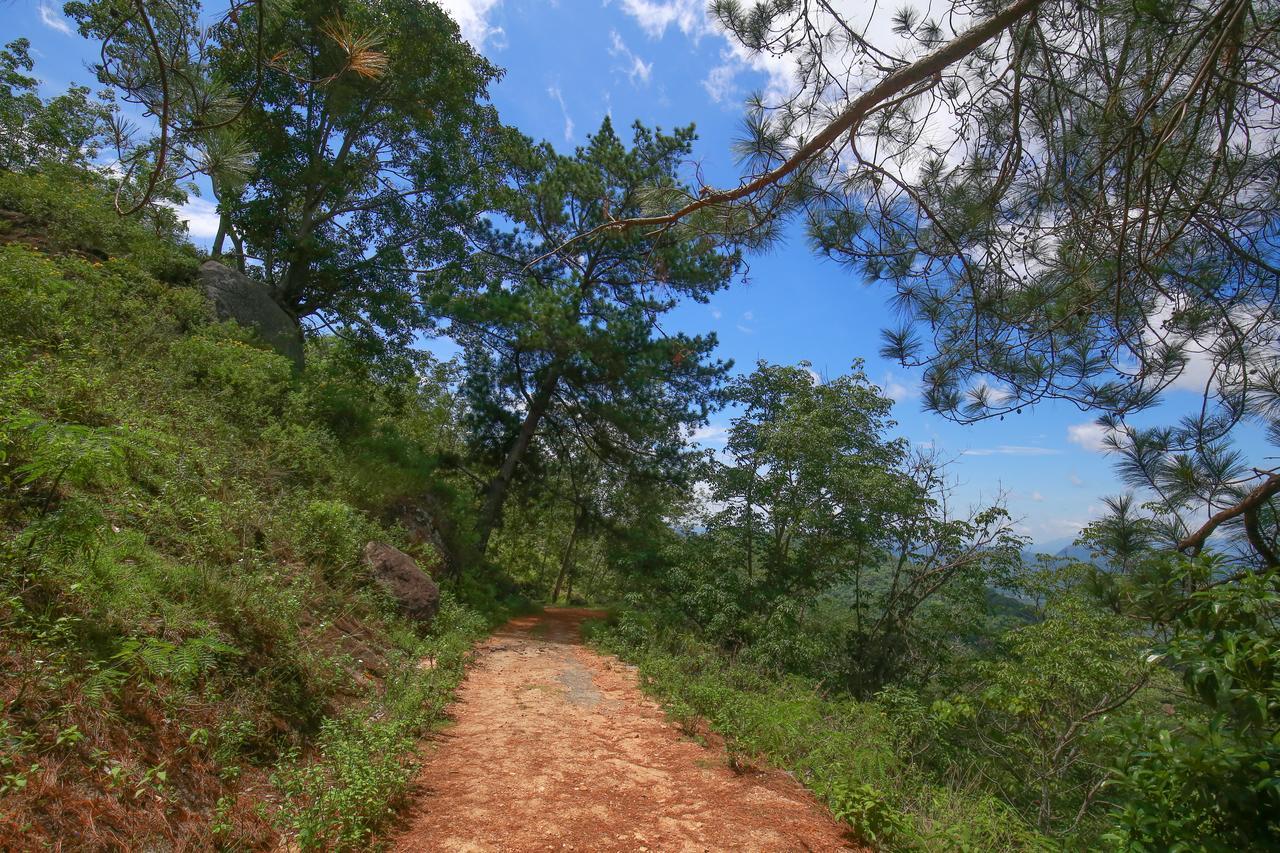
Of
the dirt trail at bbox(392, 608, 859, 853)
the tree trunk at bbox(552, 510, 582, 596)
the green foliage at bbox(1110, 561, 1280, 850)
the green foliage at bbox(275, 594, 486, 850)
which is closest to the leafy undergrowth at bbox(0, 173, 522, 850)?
the green foliage at bbox(275, 594, 486, 850)

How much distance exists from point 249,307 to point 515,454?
616cm

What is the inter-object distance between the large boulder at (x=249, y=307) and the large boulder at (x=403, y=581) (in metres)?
4.73

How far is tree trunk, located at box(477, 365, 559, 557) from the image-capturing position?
45.2 feet

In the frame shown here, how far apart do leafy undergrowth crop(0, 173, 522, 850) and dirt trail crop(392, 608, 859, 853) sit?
376 millimetres

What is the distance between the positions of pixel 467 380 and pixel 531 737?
10.6 m

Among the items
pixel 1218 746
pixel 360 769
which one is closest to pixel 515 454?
pixel 360 769

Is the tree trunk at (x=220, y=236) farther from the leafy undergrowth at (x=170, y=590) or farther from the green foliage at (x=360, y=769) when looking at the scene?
the green foliage at (x=360, y=769)

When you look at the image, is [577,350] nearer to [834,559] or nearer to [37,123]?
[834,559]

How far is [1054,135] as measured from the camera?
329 cm

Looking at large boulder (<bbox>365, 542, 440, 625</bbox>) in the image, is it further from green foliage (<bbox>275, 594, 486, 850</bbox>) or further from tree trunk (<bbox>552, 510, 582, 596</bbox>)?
tree trunk (<bbox>552, 510, 582, 596</bbox>)

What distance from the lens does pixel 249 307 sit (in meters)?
10.3

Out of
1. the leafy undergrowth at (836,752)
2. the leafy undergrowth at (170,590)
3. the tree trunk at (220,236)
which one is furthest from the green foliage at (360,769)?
the tree trunk at (220,236)

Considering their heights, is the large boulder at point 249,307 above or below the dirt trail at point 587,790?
above

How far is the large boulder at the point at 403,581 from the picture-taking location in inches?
Answer: 278
